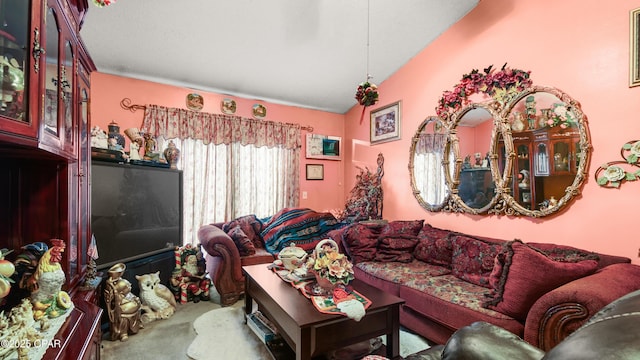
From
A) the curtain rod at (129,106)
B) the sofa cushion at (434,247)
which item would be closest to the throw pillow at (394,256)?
the sofa cushion at (434,247)

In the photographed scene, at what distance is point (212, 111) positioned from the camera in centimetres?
386

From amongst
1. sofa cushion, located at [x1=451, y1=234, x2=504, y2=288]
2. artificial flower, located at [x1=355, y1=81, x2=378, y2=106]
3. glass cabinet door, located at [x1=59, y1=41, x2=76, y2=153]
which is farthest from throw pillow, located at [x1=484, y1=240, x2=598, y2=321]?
glass cabinet door, located at [x1=59, y1=41, x2=76, y2=153]

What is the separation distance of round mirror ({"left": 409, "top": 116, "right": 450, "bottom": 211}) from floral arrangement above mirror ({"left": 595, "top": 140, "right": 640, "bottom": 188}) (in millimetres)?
1268

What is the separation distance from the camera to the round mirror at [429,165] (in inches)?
126

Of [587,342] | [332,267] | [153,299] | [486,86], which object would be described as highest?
[486,86]

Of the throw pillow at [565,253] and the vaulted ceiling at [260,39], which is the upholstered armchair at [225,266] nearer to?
the vaulted ceiling at [260,39]

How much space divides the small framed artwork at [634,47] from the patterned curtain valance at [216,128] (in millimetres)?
3538

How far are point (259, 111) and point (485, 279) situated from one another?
138 inches

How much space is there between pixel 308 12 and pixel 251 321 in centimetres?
289

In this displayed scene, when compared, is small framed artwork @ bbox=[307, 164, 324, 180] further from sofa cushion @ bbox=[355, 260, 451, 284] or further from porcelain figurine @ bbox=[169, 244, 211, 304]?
porcelain figurine @ bbox=[169, 244, 211, 304]

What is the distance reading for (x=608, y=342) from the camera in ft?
1.69

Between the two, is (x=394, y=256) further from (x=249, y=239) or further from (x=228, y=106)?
(x=228, y=106)

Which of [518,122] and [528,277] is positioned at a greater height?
[518,122]

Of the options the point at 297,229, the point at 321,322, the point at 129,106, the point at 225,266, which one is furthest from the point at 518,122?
the point at 129,106
